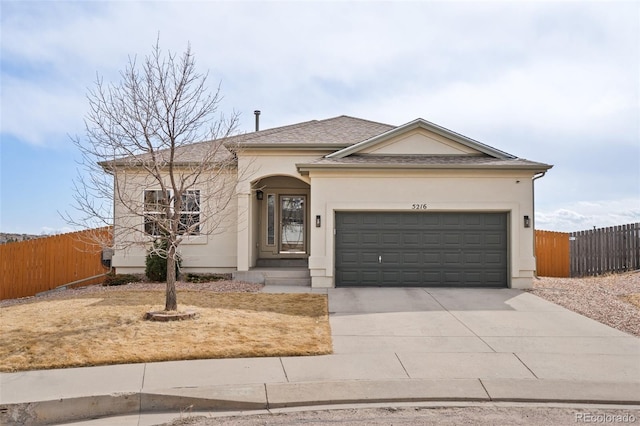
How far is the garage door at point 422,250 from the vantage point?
14375mm

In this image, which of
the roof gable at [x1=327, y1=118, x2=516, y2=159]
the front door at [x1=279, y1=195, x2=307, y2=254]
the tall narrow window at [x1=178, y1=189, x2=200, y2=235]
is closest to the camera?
the tall narrow window at [x1=178, y1=189, x2=200, y2=235]

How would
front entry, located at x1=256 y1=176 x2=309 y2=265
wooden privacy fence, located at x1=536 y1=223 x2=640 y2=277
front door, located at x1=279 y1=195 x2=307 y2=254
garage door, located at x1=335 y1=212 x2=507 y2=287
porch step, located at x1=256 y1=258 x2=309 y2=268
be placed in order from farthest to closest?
wooden privacy fence, located at x1=536 y1=223 x2=640 y2=277, front door, located at x1=279 y1=195 x2=307 y2=254, front entry, located at x1=256 y1=176 x2=309 y2=265, porch step, located at x1=256 y1=258 x2=309 y2=268, garage door, located at x1=335 y1=212 x2=507 y2=287

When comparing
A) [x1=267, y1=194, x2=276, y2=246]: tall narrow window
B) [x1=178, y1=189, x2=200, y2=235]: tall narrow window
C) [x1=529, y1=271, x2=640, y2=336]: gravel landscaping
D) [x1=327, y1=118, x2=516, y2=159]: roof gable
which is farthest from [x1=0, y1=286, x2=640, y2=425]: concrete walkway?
[x1=267, y1=194, x2=276, y2=246]: tall narrow window

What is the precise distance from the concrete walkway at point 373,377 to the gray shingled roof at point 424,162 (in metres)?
5.64

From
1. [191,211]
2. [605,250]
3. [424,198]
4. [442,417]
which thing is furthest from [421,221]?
[442,417]

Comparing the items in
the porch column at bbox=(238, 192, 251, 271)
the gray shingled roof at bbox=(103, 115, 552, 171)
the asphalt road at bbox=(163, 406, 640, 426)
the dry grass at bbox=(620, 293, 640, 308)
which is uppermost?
the gray shingled roof at bbox=(103, 115, 552, 171)

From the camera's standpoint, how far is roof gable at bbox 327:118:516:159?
15453mm

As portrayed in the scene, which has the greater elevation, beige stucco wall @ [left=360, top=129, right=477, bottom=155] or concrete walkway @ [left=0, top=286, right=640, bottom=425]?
beige stucco wall @ [left=360, top=129, right=477, bottom=155]

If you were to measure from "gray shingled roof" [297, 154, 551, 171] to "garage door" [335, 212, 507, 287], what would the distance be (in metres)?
1.37

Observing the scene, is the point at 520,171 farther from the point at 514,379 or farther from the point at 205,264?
the point at 205,264

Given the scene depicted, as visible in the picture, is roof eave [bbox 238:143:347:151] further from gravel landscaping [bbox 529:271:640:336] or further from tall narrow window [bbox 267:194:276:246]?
gravel landscaping [bbox 529:271:640:336]

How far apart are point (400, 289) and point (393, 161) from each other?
12.1 feet

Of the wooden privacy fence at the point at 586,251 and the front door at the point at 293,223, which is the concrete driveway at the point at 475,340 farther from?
the wooden privacy fence at the point at 586,251

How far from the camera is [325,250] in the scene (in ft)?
47.2
